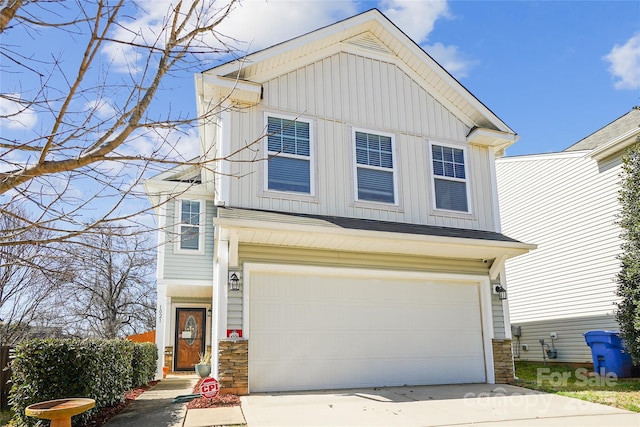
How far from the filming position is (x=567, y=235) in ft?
45.6

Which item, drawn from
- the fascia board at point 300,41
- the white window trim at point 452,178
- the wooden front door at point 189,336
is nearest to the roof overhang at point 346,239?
the white window trim at point 452,178

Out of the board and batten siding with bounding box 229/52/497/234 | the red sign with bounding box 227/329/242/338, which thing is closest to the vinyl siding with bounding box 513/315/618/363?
the board and batten siding with bounding box 229/52/497/234

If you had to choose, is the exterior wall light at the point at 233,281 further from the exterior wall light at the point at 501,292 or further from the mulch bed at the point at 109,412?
the exterior wall light at the point at 501,292

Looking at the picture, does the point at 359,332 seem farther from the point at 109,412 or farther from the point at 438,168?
the point at 109,412

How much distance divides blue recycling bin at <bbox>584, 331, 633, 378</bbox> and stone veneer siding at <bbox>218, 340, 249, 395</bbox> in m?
7.75

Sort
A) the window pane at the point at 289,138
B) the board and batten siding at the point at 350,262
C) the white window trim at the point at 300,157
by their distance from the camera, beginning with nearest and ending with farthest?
the board and batten siding at the point at 350,262, the white window trim at the point at 300,157, the window pane at the point at 289,138

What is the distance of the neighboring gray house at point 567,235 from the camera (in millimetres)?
12500

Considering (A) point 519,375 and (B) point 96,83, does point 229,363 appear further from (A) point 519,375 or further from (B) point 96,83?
(A) point 519,375

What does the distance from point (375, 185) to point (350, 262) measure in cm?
169

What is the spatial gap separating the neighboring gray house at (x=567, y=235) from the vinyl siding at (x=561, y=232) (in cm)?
2

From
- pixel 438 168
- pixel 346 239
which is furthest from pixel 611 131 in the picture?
pixel 346 239

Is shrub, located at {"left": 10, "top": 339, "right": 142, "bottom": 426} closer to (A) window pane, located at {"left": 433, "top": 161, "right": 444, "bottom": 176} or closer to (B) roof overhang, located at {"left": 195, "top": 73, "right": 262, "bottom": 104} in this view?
(B) roof overhang, located at {"left": 195, "top": 73, "right": 262, "bottom": 104}

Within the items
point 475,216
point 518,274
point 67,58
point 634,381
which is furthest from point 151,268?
point 67,58

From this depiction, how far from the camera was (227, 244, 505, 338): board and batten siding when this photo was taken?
877 centimetres
